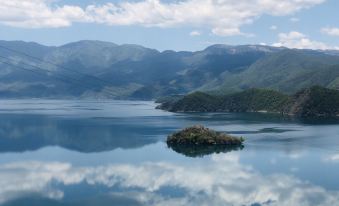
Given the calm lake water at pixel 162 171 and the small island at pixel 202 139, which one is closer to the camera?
the calm lake water at pixel 162 171

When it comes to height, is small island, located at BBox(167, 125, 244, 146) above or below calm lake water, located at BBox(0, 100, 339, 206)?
above

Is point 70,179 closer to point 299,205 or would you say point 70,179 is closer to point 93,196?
point 93,196

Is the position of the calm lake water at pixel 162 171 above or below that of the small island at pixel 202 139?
below

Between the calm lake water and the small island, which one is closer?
the calm lake water
